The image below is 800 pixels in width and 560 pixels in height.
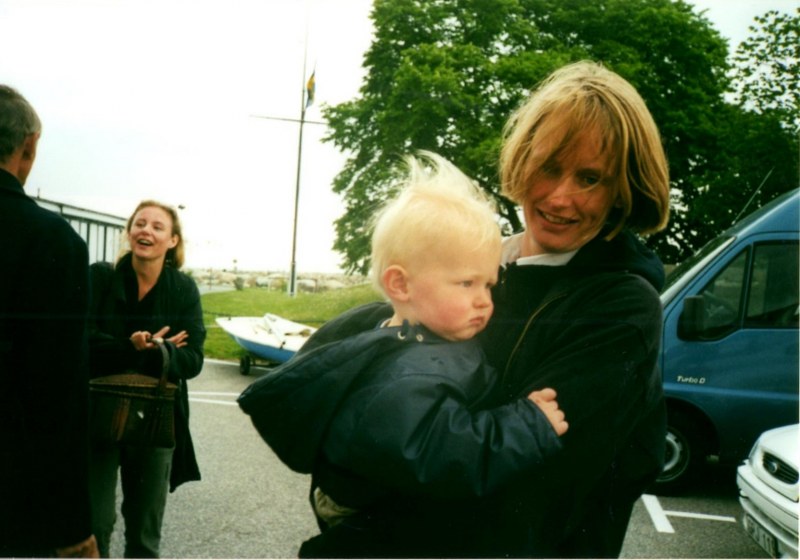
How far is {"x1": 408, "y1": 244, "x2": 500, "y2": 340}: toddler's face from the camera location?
3.32 ft

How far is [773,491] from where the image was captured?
8.71 ft

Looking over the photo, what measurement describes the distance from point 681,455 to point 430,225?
10.6 feet

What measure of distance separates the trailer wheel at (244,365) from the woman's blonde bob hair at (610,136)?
1171mm

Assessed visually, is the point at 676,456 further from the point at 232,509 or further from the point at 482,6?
the point at 482,6

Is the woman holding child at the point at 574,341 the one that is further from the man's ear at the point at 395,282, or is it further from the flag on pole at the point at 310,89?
the flag on pole at the point at 310,89

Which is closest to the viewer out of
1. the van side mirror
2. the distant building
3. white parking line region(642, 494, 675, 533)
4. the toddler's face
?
the toddler's face

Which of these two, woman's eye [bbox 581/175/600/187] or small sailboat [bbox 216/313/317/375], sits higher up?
woman's eye [bbox 581/175/600/187]

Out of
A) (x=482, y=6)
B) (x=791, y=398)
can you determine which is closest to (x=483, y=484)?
(x=482, y=6)

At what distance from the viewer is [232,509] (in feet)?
11.0

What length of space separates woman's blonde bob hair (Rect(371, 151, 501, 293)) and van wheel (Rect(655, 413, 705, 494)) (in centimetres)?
295

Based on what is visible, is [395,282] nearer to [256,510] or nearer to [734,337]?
[256,510]

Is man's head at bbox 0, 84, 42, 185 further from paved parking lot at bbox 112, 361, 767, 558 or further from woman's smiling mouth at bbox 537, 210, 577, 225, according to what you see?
paved parking lot at bbox 112, 361, 767, 558

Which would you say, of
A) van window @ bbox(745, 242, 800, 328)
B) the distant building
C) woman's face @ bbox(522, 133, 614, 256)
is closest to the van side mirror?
van window @ bbox(745, 242, 800, 328)

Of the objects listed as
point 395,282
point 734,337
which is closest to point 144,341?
point 395,282
